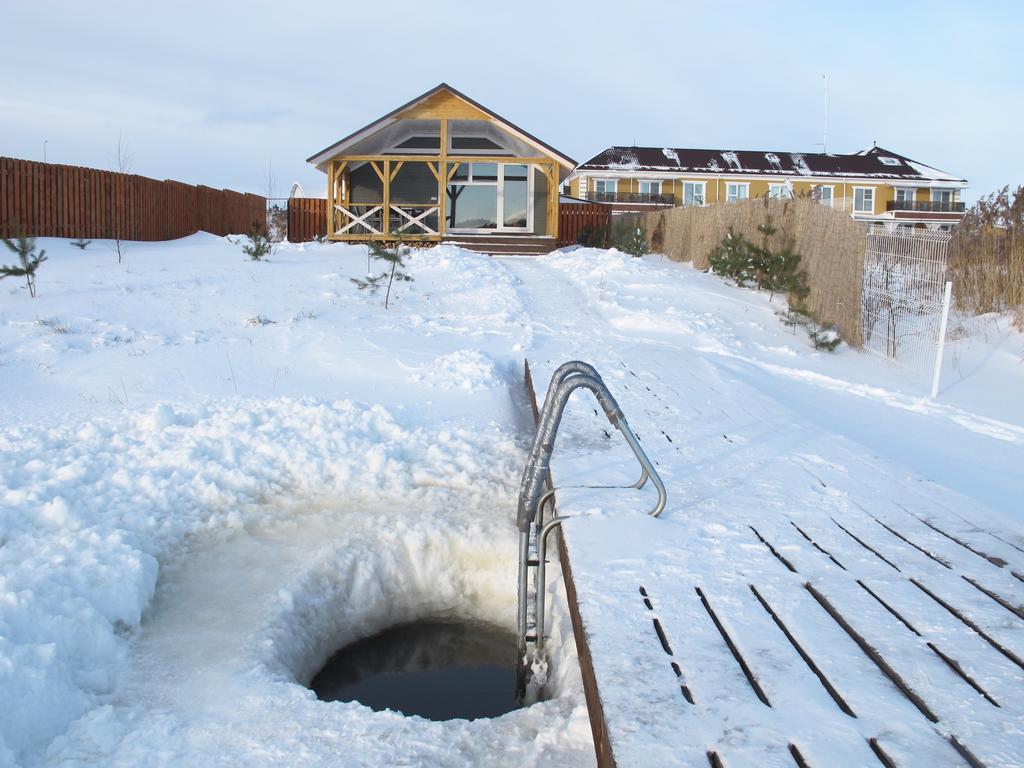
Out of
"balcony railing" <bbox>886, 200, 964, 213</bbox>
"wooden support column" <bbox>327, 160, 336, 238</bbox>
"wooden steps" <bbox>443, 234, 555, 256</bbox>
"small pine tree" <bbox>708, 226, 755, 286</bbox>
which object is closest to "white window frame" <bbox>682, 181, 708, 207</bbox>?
"balcony railing" <bbox>886, 200, 964, 213</bbox>

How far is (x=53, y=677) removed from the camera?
3.03 meters

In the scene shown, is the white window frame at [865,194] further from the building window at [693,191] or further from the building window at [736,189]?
the building window at [693,191]

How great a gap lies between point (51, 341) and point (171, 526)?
4685mm

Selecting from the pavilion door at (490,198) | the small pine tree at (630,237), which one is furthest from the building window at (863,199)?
the pavilion door at (490,198)

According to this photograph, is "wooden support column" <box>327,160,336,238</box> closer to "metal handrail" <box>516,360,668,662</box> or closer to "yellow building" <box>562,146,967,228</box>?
"metal handrail" <box>516,360,668,662</box>

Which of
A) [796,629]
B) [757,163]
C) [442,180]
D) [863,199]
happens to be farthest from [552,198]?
Result: [863,199]

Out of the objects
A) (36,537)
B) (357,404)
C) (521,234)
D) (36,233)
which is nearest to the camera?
(36,537)

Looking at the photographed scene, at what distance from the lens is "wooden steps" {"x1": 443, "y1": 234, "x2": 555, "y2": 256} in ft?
66.9

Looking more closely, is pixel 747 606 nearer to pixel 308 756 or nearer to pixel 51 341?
pixel 308 756

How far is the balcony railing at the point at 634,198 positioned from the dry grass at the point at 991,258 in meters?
32.3

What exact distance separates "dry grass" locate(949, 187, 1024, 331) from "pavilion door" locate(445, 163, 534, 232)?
11668 millimetres

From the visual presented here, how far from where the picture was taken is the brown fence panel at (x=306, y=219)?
25.1 meters

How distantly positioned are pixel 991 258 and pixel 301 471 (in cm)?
1311

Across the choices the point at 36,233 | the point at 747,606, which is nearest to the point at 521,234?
the point at 36,233
